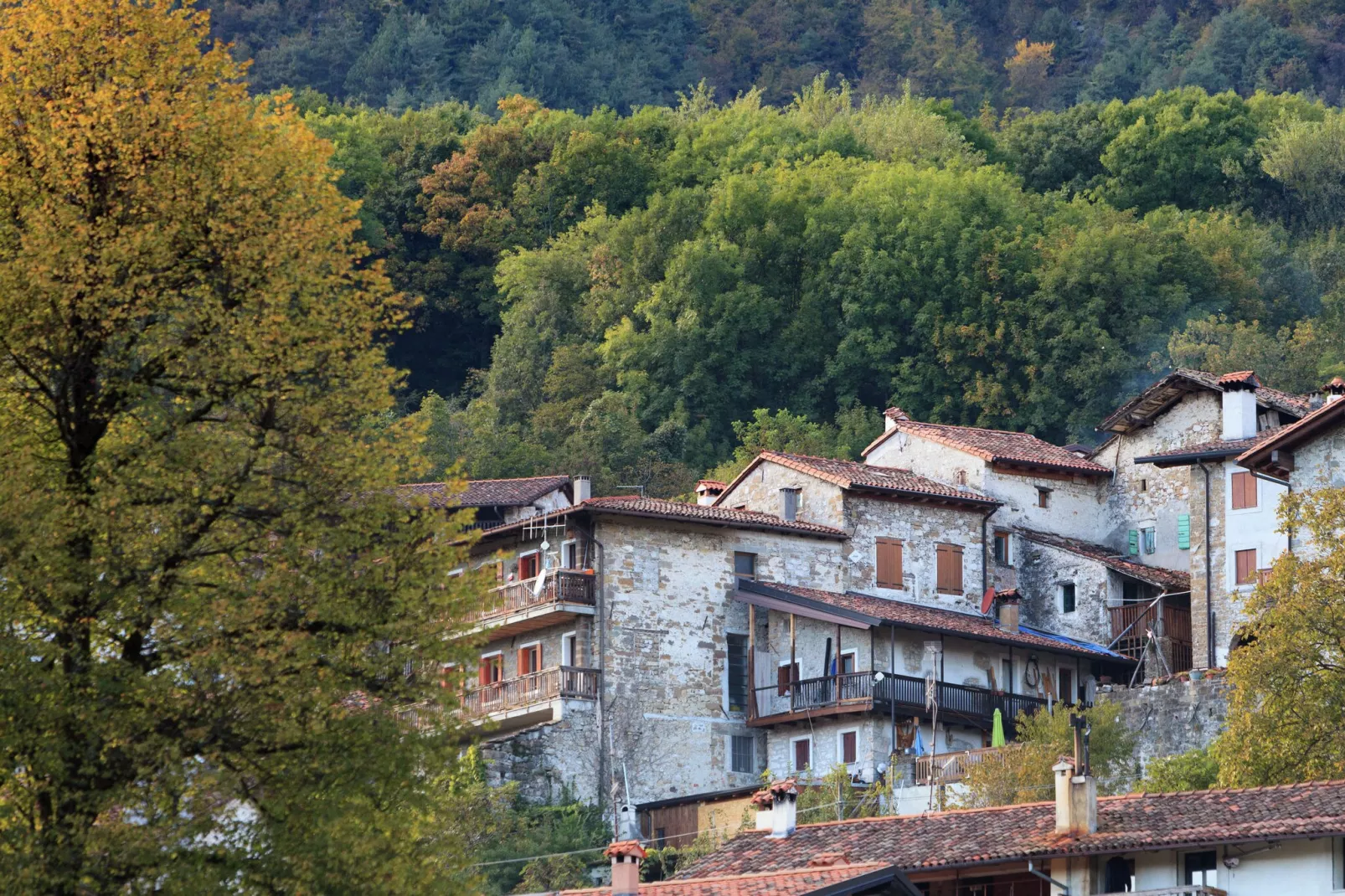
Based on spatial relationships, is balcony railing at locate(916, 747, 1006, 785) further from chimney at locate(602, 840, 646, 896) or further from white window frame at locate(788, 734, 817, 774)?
chimney at locate(602, 840, 646, 896)

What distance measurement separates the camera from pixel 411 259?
318ft

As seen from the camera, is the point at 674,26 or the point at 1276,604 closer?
the point at 1276,604

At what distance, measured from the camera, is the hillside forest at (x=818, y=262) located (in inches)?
3036

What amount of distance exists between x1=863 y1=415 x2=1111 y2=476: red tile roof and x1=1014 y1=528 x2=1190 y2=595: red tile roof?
67.6 inches

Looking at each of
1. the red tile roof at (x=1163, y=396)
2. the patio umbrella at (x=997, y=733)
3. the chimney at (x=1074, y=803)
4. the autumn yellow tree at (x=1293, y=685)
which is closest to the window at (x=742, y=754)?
the patio umbrella at (x=997, y=733)

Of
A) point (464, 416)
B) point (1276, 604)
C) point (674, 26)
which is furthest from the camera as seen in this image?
point (674, 26)

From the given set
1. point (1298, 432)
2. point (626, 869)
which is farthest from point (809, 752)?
point (626, 869)

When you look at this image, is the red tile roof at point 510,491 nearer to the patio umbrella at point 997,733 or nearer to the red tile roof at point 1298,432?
the patio umbrella at point 997,733

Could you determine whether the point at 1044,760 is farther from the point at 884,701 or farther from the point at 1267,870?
the point at 1267,870

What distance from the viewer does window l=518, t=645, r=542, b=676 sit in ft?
184

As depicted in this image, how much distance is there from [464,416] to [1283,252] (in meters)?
30.2

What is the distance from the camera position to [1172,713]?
169 feet

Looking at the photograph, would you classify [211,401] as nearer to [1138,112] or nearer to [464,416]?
[464,416]

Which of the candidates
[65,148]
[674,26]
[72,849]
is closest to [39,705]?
[72,849]
